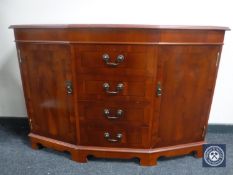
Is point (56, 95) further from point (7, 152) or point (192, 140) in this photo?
point (192, 140)

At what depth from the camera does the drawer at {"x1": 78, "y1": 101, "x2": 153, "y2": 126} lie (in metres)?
1.32

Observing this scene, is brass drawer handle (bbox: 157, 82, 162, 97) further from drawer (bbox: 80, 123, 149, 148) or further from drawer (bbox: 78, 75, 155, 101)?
drawer (bbox: 80, 123, 149, 148)

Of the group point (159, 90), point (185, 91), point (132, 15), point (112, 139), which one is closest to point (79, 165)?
point (112, 139)

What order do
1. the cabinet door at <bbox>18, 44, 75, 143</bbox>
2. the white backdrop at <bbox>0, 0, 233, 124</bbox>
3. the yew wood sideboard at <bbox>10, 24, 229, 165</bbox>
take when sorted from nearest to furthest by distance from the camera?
the yew wood sideboard at <bbox>10, 24, 229, 165</bbox> < the cabinet door at <bbox>18, 44, 75, 143</bbox> < the white backdrop at <bbox>0, 0, 233, 124</bbox>

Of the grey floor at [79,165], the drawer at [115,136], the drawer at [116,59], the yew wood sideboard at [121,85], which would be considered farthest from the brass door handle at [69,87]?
the grey floor at [79,165]

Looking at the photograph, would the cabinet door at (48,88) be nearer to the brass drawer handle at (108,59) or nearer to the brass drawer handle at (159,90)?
the brass drawer handle at (108,59)

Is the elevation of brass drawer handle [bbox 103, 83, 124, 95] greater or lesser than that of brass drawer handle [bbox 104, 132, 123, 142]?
greater

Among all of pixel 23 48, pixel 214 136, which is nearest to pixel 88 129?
pixel 23 48

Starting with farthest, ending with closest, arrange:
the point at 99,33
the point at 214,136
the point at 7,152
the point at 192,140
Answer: the point at 214,136 < the point at 7,152 < the point at 192,140 < the point at 99,33

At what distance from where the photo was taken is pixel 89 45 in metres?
1.21

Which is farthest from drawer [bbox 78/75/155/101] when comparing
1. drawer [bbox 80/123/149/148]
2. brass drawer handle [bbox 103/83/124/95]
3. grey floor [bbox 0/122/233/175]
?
grey floor [bbox 0/122/233/175]

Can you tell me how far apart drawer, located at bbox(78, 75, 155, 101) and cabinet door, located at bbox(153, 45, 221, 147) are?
0.31 ft

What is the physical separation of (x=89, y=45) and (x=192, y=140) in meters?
0.91

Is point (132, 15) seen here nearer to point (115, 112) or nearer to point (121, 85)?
point (121, 85)
